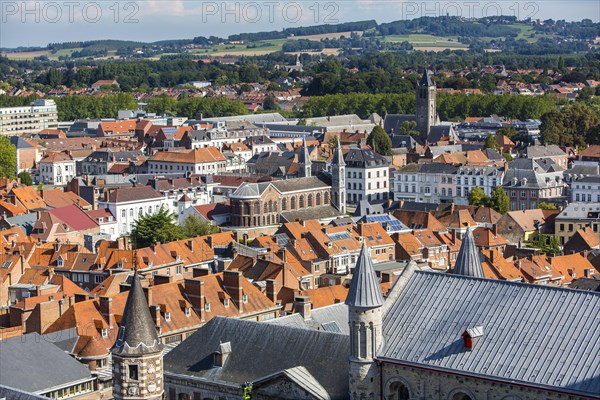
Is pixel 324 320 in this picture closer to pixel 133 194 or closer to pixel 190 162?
pixel 133 194

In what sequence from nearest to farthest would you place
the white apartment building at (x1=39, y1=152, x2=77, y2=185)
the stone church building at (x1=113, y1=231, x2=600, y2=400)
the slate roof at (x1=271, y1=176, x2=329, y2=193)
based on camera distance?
1. the stone church building at (x1=113, y1=231, x2=600, y2=400)
2. the slate roof at (x1=271, y1=176, x2=329, y2=193)
3. the white apartment building at (x1=39, y1=152, x2=77, y2=185)

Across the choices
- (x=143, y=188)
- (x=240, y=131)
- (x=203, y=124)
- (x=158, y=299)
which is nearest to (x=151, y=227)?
(x=143, y=188)

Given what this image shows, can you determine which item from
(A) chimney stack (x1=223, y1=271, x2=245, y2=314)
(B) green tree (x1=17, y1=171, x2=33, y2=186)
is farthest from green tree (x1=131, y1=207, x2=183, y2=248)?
(B) green tree (x1=17, y1=171, x2=33, y2=186)

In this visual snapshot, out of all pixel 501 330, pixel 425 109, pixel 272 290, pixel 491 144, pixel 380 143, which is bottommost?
pixel 491 144

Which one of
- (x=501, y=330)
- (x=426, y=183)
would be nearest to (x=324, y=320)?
(x=501, y=330)

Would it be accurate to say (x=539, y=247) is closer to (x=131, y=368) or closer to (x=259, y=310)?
(x=259, y=310)

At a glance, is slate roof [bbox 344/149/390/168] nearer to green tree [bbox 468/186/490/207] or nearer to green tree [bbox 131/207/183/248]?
green tree [bbox 468/186/490/207]

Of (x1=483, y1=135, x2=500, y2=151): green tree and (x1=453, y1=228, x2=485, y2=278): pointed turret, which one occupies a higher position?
(x1=453, y1=228, x2=485, y2=278): pointed turret
